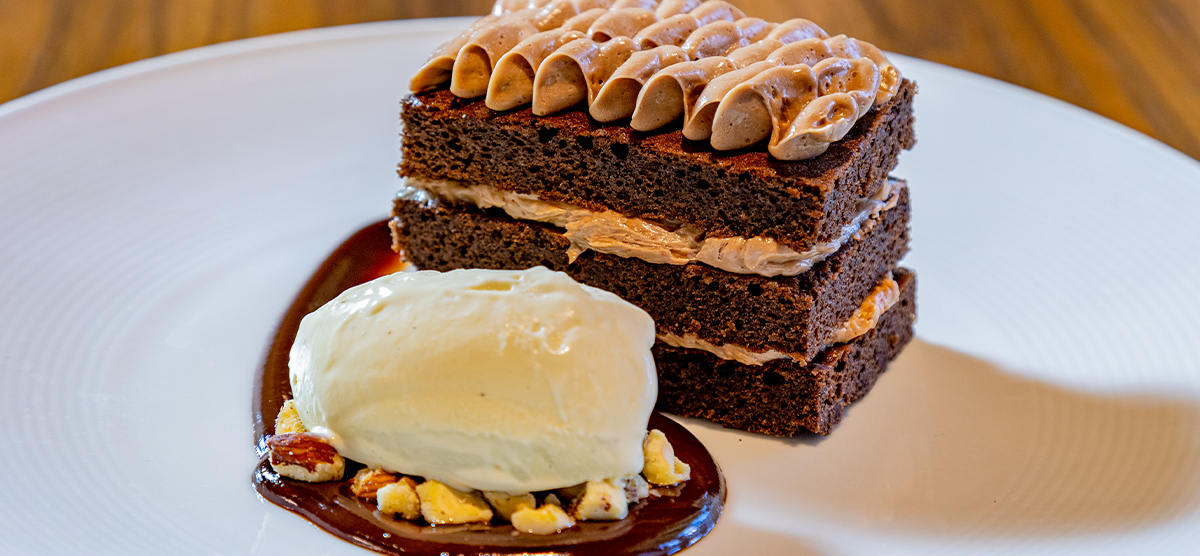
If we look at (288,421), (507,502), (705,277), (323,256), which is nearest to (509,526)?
(507,502)

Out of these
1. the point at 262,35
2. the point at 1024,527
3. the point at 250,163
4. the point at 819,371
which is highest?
the point at 262,35

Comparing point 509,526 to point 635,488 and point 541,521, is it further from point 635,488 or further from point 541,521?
point 635,488

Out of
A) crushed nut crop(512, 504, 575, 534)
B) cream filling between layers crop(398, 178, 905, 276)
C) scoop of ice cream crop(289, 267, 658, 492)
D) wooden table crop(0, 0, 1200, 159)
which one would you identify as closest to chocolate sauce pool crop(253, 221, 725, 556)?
crushed nut crop(512, 504, 575, 534)

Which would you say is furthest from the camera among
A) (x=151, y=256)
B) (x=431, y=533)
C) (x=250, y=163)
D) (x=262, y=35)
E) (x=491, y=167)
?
(x=262, y=35)

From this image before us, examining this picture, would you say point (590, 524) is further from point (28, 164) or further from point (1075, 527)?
point (28, 164)

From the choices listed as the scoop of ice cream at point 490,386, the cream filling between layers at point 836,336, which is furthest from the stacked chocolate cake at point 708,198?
the scoop of ice cream at point 490,386

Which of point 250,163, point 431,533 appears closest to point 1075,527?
point 431,533

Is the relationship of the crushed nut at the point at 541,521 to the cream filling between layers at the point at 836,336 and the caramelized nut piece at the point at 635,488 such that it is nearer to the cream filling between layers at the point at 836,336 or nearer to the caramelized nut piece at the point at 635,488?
the caramelized nut piece at the point at 635,488
